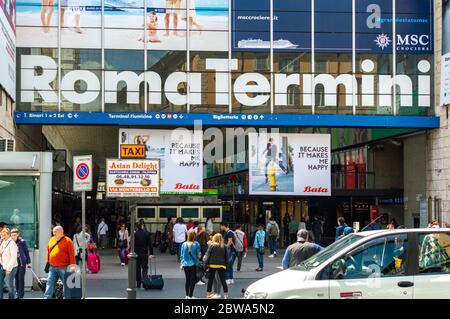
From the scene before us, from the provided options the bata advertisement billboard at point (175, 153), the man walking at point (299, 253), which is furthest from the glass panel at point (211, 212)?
the man walking at point (299, 253)

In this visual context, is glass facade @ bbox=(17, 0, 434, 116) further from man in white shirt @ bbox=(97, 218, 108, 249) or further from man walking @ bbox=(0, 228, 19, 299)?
man walking @ bbox=(0, 228, 19, 299)

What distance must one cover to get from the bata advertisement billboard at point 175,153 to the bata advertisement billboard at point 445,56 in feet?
35.1

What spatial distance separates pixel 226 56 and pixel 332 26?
16.0 feet

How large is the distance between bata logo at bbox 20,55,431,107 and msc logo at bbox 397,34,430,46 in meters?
0.09

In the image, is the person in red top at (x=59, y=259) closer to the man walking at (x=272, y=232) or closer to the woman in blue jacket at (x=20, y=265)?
the woman in blue jacket at (x=20, y=265)

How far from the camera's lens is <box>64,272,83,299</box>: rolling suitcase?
40.9 feet

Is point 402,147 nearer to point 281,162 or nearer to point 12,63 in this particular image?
point 281,162

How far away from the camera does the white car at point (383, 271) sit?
26.8 ft

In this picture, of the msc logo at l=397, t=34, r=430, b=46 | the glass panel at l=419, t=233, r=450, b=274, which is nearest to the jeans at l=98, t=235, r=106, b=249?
the msc logo at l=397, t=34, r=430, b=46

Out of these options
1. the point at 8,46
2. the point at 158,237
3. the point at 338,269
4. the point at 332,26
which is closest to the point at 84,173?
the point at 338,269

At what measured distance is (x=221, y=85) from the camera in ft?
94.0

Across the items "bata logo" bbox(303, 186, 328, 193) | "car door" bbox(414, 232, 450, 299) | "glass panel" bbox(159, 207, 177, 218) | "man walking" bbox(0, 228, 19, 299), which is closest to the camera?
"car door" bbox(414, 232, 450, 299)

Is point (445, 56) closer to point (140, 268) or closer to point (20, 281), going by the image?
point (140, 268)

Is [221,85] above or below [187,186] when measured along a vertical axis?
above
